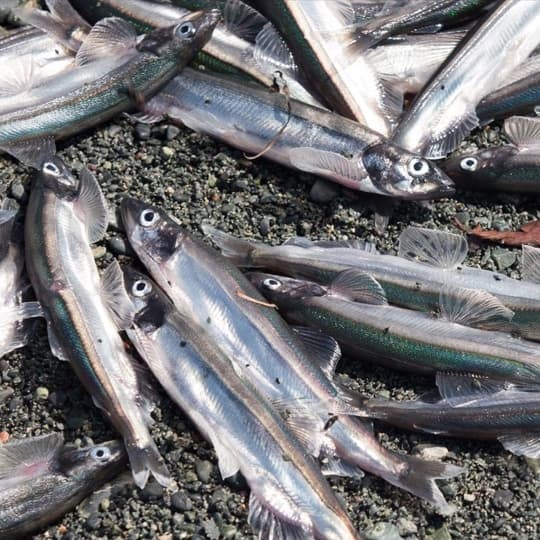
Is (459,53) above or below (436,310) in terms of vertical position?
above

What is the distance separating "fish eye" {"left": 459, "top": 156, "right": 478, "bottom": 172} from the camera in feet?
21.7

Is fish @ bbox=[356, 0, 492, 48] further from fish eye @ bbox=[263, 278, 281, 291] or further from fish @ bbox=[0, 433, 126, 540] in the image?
fish @ bbox=[0, 433, 126, 540]

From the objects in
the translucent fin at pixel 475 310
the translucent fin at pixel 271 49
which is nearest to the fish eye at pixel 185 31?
the translucent fin at pixel 271 49

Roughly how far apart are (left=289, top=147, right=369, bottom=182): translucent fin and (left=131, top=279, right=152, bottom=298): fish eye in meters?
1.32

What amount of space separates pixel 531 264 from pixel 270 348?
1.82 m

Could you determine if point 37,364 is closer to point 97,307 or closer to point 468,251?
point 97,307

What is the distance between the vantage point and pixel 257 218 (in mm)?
6543

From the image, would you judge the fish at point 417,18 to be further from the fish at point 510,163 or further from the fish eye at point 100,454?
the fish eye at point 100,454

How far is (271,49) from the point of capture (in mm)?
6777

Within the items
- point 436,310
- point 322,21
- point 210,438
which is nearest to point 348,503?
point 210,438

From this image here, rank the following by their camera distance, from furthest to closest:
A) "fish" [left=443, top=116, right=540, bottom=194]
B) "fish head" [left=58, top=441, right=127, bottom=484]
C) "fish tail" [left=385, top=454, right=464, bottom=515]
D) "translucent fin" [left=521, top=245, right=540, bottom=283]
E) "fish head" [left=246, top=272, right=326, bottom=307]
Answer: "fish" [left=443, top=116, right=540, bottom=194] < "translucent fin" [left=521, top=245, right=540, bottom=283] < "fish head" [left=246, top=272, right=326, bottom=307] < "fish head" [left=58, top=441, right=127, bottom=484] < "fish tail" [left=385, top=454, right=464, bottom=515]

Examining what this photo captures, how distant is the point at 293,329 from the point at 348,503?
109 centimetres

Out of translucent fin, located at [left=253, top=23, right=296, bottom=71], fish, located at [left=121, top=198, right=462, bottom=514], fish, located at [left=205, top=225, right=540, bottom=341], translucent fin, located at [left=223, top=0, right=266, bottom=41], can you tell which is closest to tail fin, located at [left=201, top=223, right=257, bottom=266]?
fish, located at [left=205, top=225, right=540, bottom=341]

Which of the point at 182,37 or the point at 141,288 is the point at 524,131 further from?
the point at 141,288
